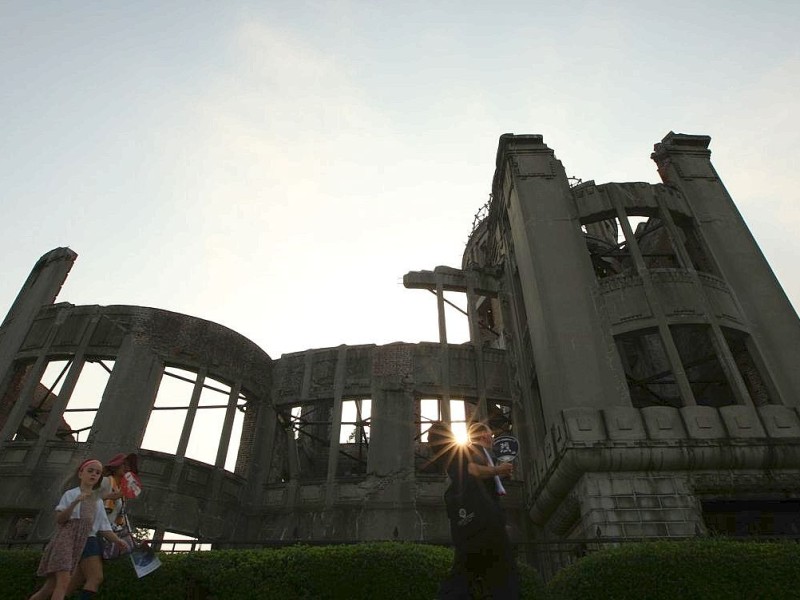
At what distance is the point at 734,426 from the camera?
11570mm

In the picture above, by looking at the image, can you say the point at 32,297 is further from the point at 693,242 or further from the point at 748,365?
the point at 748,365

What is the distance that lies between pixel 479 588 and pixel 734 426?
403 inches

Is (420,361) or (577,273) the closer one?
(577,273)

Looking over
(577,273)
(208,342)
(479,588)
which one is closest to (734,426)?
(577,273)

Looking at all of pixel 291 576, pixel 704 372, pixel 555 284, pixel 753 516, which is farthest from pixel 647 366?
pixel 291 576

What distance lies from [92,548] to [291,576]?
8.76 feet

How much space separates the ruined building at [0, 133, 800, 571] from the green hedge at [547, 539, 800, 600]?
3.12 metres

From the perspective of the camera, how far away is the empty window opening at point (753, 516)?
11531 millimetres

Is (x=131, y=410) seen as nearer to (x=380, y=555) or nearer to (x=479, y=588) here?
(x=380, y=555)

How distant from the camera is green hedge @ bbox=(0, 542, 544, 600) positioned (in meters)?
6.75

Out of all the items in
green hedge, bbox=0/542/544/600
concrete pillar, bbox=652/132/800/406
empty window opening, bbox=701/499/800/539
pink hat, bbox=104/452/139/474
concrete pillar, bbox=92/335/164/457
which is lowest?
green hedge, bbox=0/542/544/600

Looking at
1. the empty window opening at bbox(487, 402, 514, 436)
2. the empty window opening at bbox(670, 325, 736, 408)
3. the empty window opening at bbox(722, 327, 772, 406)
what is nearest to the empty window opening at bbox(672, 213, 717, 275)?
the empty window opening at bbox(670, 325, 736, 408)

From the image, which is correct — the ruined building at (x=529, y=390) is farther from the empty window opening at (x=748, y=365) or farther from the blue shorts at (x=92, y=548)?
the blue shorts at (x=92, y=548)

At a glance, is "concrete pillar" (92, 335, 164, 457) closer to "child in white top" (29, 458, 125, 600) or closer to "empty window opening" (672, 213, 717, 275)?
"child in white top" (29, 458, 125, 600)
